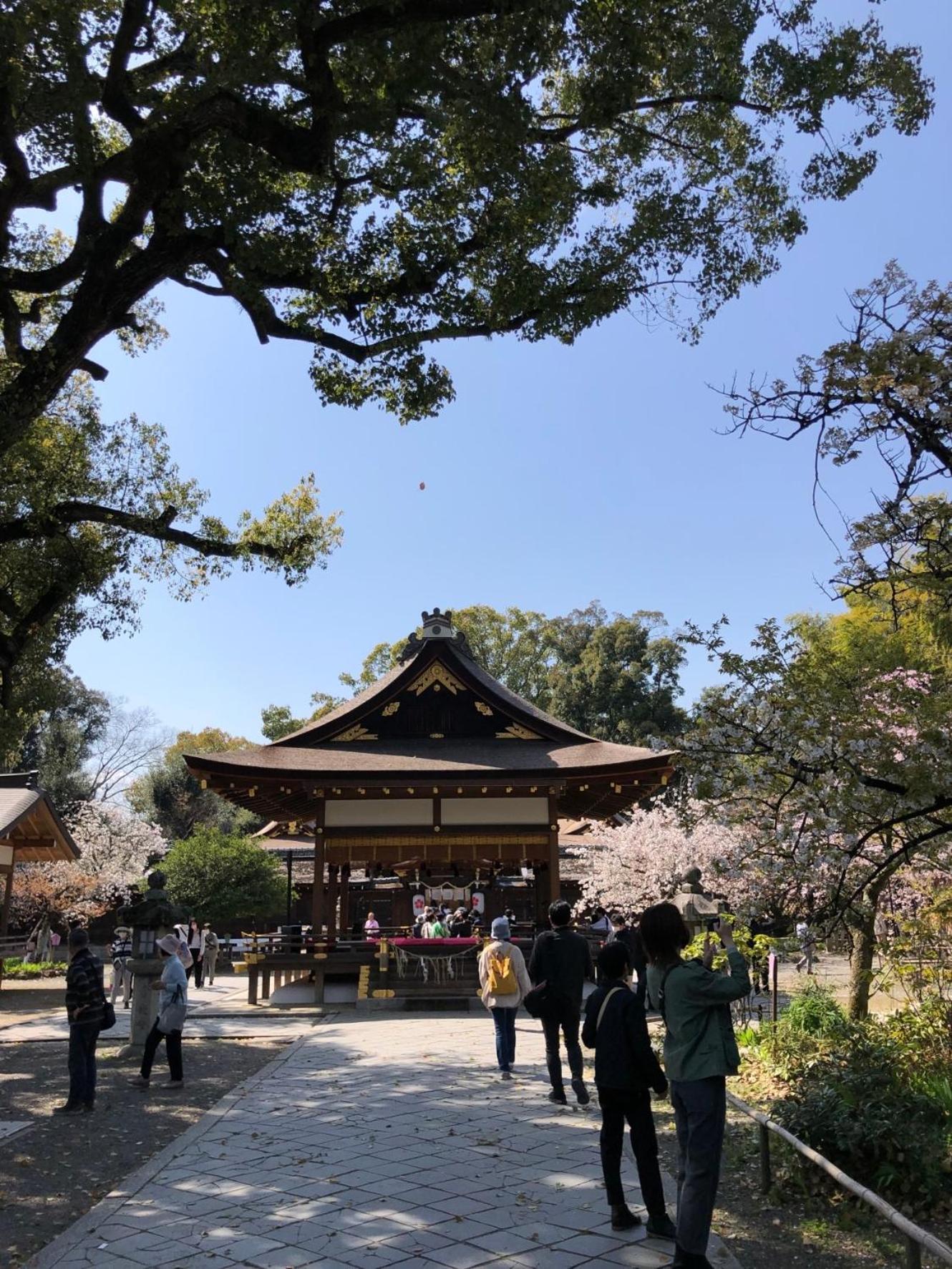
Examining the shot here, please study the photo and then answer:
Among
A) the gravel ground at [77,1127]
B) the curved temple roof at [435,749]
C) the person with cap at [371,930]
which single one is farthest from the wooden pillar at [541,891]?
the gravel ground at [77,1127]

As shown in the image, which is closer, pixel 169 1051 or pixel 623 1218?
pixel 623 1218

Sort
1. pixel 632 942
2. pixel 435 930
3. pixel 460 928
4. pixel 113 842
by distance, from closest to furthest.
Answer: pixel 632 942, pixel 435 930, pixel 460 928, pixel 113 842

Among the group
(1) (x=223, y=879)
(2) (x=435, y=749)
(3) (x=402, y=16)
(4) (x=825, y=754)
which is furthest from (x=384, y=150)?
(1) (x=223, y=879)

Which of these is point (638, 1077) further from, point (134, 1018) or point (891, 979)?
point (134, 1018)

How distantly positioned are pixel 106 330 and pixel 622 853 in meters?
18.5

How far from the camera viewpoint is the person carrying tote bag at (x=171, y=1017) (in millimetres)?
8758

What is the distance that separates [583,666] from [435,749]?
2582 centimetres

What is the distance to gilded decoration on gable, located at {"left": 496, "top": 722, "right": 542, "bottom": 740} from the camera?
64.4 ft

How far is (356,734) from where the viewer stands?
64.3 feet

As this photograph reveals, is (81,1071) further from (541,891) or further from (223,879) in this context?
(223,879)

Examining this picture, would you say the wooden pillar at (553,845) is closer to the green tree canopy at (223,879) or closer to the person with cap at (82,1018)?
the person with cap at (82,1018)

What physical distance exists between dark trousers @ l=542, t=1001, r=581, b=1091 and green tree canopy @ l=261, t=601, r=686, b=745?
33.7 metres

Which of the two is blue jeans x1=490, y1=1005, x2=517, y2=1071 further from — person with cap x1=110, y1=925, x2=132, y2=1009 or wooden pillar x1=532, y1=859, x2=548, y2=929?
wooden pillar x1=532, y1=859, x2=548, y2=929

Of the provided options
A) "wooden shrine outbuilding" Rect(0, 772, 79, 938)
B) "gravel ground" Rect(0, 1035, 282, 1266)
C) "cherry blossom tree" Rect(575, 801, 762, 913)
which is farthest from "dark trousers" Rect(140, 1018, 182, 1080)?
"wooden shrine outbuilding" Rect(0, 772, 79, 938)
